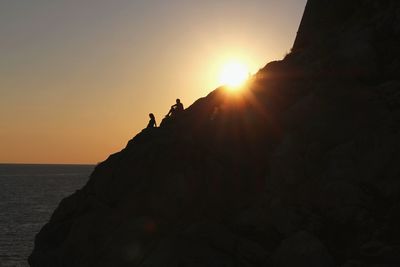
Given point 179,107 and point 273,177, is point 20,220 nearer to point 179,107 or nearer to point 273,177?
point 179,107

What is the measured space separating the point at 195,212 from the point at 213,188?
169 centimetres

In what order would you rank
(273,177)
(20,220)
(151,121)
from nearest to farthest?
(273,177), (151,121), (20,220)

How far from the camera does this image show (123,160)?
108 ft

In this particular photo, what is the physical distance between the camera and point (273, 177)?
2872cm

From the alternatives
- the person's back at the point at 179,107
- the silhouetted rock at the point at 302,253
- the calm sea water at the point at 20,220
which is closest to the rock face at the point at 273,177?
A: the silhouetted rock at the point at 302,253

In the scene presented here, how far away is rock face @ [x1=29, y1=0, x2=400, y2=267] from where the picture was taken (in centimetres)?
2522

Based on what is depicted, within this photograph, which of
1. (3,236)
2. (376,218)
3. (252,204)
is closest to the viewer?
(376,218)

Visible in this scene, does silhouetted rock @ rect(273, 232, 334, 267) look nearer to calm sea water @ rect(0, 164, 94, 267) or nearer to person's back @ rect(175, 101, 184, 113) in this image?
person's back @ rect(175, 101, 184, 113)

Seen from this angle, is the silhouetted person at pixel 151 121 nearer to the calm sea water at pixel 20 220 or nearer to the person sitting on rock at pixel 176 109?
the person sitting on rock at pixel 176 109

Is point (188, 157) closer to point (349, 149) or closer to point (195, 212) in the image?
point (195, 212)

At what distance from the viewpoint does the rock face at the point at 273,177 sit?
25.2m

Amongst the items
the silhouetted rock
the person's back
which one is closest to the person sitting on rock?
the person's back

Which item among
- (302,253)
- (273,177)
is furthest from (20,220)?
(302,253)

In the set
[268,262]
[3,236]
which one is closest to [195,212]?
[268,262]
